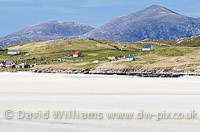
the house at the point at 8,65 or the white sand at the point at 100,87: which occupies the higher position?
the house at the point at 8,65

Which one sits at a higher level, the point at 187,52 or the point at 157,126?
the point at 187,52

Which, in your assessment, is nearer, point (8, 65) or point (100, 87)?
point (100, 87)

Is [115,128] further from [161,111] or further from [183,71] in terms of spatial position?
[183,71]

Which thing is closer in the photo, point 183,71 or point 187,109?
point 187,109

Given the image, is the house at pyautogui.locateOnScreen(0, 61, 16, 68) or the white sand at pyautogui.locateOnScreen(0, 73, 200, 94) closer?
the white sand at pyautogui.locateOnScreen(0, 73, 200, 94)

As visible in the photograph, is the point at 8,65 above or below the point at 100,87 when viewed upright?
above

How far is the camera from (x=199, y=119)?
21.1 m

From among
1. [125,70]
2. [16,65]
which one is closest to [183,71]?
[125,70]

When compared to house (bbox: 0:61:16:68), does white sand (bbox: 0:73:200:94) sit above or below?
below

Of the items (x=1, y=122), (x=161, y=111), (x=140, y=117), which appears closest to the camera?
(x=1, y=122)

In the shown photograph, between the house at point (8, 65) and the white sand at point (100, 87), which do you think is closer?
the white sand at point (100, 87)

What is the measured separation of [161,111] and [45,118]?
8831 millimetres

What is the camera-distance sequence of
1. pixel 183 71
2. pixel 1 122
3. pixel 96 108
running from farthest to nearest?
pixel 183 71
pixel 96 108
pixel 1 122

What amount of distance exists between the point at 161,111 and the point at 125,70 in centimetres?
9110
